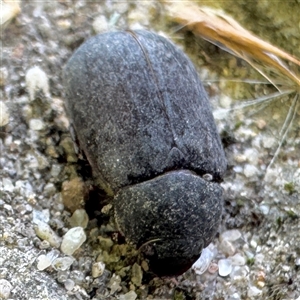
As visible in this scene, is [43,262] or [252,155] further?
[252,155]

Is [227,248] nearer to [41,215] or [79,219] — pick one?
[79,219]

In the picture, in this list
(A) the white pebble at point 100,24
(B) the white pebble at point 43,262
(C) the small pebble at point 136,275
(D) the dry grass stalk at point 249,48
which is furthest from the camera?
(A) the white pebble at point 100,24

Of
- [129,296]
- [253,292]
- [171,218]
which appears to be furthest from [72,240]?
[253,292]

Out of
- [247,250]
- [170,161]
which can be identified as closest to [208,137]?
[170,161]

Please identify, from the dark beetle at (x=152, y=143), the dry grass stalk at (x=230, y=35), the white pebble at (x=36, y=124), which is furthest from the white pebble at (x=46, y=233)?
the dry grass stalk at (x=230, y=35)

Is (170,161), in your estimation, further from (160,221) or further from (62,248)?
(62,248)

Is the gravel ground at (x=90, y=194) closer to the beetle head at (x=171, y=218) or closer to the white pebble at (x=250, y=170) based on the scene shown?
the white pebble at (x=250, y=170)

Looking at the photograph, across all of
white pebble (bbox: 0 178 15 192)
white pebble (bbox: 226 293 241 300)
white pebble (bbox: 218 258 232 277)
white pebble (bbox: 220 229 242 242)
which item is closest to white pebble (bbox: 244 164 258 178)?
white pebble (bbox: 220 229 242 242)
